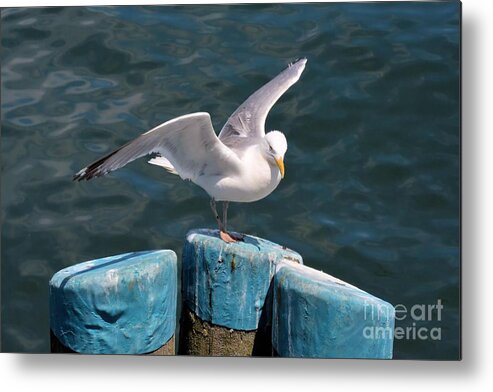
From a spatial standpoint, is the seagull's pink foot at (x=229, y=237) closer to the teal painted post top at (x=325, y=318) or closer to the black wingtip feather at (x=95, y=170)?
the teal painted post top at (x=325, y=318)

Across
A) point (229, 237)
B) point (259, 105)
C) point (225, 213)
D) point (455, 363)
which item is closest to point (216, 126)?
point (259, 105)

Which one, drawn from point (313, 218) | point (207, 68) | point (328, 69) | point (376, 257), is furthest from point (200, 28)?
point (376, 257)

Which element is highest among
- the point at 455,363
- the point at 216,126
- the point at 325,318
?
the point at 216,126

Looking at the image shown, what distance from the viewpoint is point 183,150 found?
358 cm

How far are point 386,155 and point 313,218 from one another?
33 centimetres

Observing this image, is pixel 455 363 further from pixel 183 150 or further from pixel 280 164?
pixel 183 150

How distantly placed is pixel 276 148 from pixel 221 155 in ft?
0.62

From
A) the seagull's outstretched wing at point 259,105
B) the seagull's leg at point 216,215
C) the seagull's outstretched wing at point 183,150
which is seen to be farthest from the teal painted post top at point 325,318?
the seagull's outstretched wing at point 259,105

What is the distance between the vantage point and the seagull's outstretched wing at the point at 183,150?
11.4 ft

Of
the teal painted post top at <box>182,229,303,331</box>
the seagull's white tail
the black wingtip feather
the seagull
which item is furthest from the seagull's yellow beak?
the black wingtip feather

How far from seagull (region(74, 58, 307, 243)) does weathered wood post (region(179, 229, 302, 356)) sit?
0.36 feet

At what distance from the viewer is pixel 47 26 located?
149 inches

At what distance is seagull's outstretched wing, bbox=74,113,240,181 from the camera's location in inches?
136

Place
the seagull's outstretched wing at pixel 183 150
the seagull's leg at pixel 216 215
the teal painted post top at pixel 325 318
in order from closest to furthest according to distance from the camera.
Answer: the teal painted post top at pixel 325 318 < the seagull's outstretched wing at pixel 183 150 < the seagull's leg at pixel 216 215
